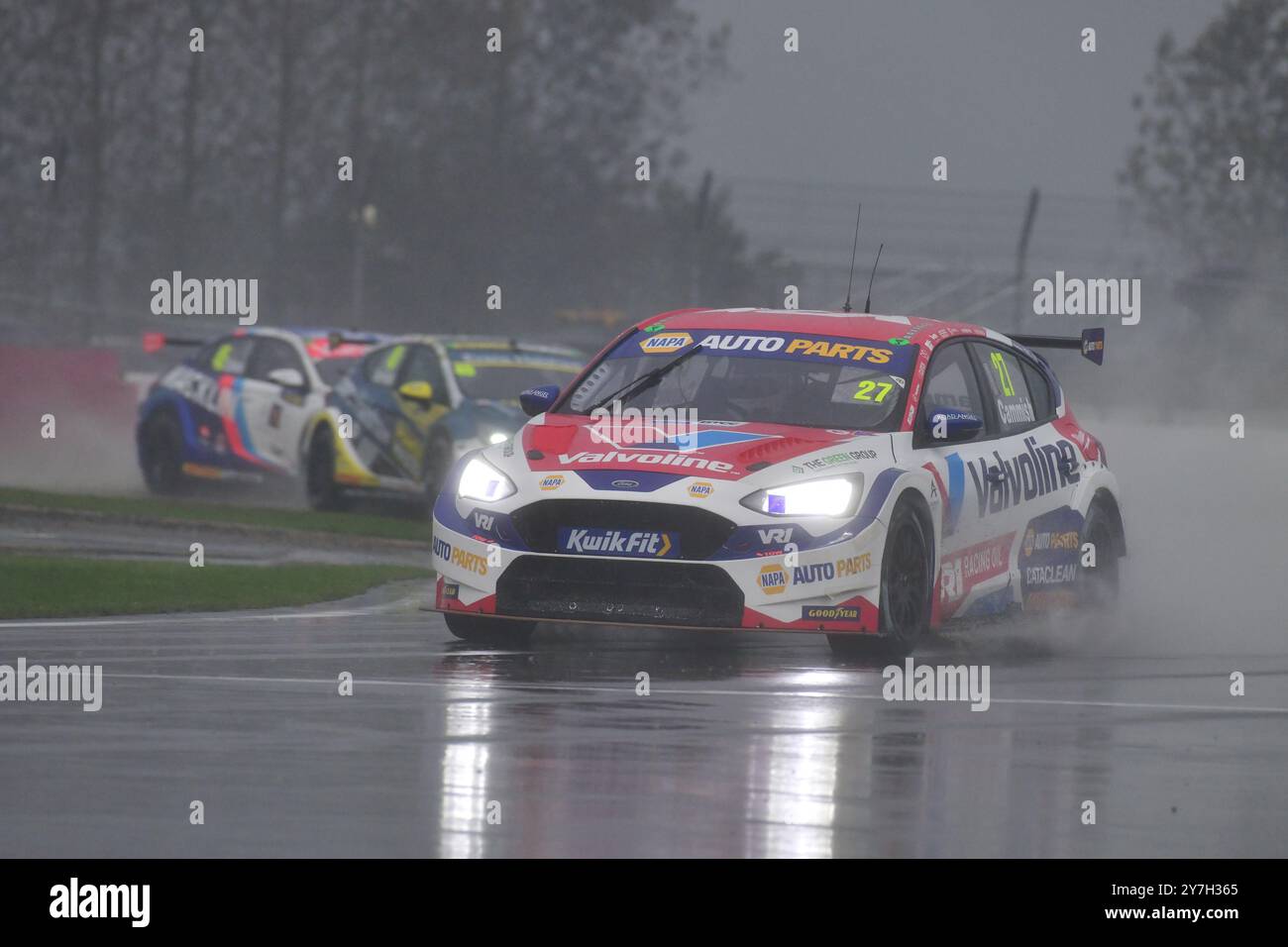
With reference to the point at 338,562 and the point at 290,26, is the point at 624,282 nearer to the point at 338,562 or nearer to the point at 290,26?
the point at 290,26

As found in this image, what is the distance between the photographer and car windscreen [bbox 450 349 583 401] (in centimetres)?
2075

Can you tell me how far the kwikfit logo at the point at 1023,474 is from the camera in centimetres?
1237

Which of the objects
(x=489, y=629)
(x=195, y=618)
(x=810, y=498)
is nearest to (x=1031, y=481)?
(x=810, y=498)

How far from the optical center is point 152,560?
16.0 metres

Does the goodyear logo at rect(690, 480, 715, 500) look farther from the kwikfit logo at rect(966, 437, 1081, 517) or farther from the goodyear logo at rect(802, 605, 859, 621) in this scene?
the kwikfit logo at rect(966, 437, 1081, 517)

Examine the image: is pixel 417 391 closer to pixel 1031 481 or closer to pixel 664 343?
pixel 664 343

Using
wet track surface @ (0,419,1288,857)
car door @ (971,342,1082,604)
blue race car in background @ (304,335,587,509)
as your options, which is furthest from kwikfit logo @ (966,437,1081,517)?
blue race car in background @ (304,335,587,509)

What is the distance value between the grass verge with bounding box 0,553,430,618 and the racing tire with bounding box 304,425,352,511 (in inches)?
202

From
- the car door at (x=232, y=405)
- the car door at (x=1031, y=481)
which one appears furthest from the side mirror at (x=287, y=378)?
the car door at (x=1031, y=481)

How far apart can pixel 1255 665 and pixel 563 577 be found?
10.3ft

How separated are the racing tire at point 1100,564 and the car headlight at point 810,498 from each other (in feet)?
8.13

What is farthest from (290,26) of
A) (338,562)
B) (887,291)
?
(338,562)

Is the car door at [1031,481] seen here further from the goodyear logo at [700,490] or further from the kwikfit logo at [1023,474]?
the goodyear logo at [700,490]

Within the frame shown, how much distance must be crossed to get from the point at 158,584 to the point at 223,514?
6.11 meters
